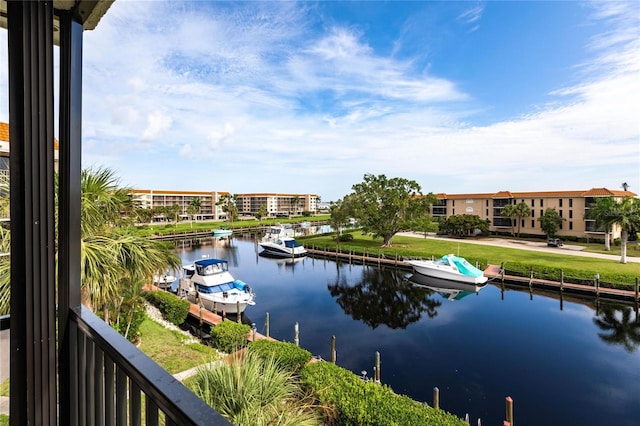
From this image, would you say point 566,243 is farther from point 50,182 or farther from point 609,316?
point 50,182

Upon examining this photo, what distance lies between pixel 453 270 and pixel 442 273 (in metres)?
0.64

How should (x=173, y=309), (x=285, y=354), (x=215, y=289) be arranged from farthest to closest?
(x=215, y=289)
(x=173, y=309)
(x=285, y=354)

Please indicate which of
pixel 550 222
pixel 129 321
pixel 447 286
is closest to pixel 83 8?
pixel 129 321

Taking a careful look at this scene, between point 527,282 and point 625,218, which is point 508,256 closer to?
point 527,282

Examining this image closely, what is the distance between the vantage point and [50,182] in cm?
114

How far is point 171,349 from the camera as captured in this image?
23.6 feet

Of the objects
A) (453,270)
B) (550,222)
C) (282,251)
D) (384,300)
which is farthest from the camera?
(550,222)

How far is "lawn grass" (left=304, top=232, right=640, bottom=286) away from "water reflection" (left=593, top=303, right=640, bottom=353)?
84.0 inches

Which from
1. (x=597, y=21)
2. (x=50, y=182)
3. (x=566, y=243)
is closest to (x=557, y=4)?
(x=597, y=21)

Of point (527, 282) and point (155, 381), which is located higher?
point (155, 381)

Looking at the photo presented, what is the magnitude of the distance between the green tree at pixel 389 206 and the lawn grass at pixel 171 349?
19952mm

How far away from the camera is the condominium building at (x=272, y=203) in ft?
242

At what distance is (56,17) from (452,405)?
878 cm

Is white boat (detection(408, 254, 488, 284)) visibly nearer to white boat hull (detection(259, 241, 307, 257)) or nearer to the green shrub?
white boat hull (detection(259, 241, 307, 257))
